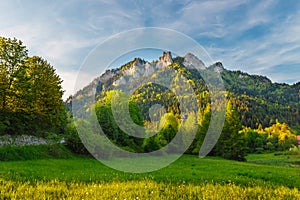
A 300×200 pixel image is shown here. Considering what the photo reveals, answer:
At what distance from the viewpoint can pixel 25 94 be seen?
3491 cm

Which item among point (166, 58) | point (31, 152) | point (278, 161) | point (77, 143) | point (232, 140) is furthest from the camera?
point (278, 161)

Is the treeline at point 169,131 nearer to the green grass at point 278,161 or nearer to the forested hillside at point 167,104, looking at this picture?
the forested hillside at point 167,104

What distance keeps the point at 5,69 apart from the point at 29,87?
12.1 feet

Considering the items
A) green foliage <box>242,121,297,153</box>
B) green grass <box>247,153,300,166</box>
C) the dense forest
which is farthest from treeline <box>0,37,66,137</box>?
green foliage <box>242,121,297,153</box>

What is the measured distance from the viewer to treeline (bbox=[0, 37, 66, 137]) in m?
33.9

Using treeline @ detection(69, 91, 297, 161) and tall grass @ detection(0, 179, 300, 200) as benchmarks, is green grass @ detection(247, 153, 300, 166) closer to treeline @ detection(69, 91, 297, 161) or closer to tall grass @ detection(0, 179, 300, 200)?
treeline @ detection(69, 91, 297, 161)

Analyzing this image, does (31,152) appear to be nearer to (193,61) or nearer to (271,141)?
(193,61)

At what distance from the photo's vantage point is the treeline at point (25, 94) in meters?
33.9

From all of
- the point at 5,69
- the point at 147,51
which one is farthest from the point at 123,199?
the point at 5,69

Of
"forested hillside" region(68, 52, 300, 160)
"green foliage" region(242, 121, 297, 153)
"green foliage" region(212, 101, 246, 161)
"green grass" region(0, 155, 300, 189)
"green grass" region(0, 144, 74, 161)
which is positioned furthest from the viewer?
"green foliage" region(242, 121, 297, 153)

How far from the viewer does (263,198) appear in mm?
8195

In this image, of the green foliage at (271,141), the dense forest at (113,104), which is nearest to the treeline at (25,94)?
the dense forest at (113,104)

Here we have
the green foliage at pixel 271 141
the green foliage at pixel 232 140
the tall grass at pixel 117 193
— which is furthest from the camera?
the green foliage at pixel 271 141

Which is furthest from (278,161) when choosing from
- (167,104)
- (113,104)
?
(113,104)
